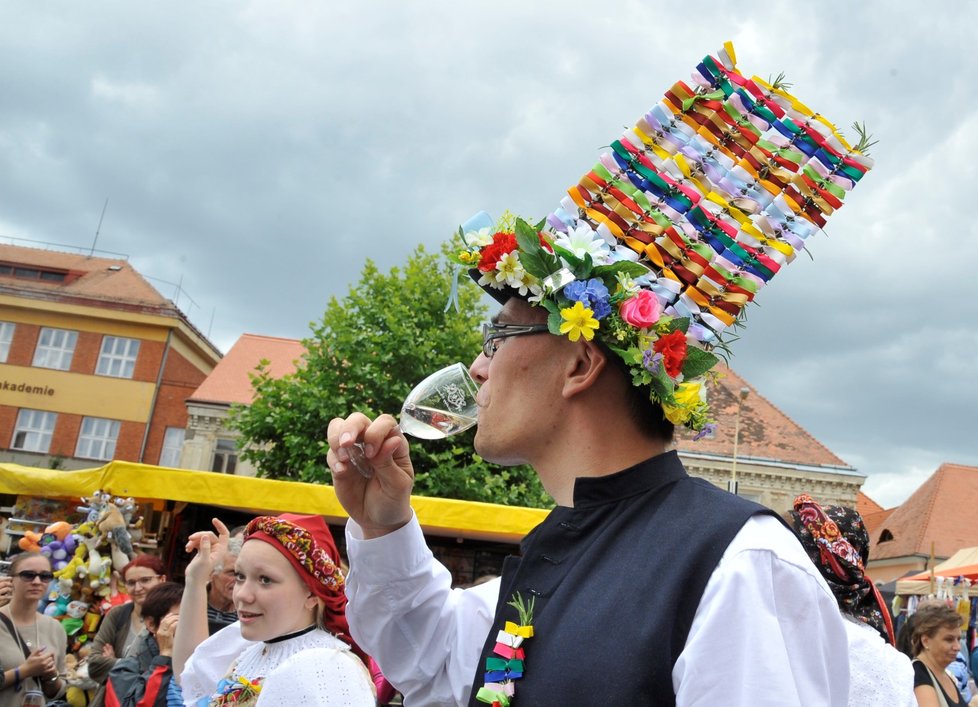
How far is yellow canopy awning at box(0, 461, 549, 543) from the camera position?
1034 cm

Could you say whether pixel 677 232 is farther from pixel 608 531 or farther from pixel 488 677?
pixel 488 677

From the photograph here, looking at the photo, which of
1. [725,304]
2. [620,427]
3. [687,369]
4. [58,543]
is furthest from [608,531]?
[58,543]

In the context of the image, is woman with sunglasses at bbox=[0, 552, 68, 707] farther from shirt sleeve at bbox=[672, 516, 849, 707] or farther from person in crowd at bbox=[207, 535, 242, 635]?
shirt sleeve at bbox=[672, 516, 849, 707]

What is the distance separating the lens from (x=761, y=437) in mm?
37062

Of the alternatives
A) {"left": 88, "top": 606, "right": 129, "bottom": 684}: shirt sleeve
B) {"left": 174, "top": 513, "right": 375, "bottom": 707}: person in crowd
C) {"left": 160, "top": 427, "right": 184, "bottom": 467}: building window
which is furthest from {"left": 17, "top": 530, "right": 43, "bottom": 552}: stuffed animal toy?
{"left": 160, "top": 427, "right": 184, "bottom": 467}: building window

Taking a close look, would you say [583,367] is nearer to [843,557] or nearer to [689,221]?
[689,221]

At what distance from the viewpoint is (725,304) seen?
1.87 m

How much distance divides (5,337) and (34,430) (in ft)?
15.1

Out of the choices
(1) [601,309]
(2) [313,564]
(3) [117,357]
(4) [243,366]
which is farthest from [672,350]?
(3) [117,357]

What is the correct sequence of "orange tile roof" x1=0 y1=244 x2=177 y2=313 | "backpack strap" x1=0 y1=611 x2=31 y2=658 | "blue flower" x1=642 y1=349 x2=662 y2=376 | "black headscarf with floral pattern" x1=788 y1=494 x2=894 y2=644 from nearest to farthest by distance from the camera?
"blue flower" x1=642 y1=349 x2=662 y2=376, "black headscarf with floral pattern" x1=788 y1=494 x2=894 y2=644, "backpack strap" x1=0 y1=611 x2=31 y2=658, "orange tile roof" x1=0 y1=244 x2=177 y2=313

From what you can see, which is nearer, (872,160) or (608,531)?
(608,531)

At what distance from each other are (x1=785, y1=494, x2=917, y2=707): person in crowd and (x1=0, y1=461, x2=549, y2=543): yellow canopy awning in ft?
21.4

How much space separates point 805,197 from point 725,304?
Answer: 0.98 feet

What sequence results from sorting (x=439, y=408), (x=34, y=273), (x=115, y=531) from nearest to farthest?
(x=439, y=408), (x=115, y=531), (x=34, y=273)
